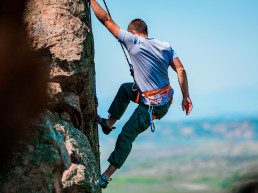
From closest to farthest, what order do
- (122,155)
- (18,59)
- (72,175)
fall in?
(18,59) < (72,175) < (122,155)

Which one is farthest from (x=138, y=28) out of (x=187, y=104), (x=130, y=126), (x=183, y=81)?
(x=130, y=126)

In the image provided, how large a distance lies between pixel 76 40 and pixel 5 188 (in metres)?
3.00

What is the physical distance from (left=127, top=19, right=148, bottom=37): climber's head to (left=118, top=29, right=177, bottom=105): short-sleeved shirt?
20 centimetres

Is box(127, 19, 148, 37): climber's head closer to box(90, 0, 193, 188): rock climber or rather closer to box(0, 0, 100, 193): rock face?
box(90, 0, 193, 188): rock climber

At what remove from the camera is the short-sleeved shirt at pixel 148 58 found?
8.33m

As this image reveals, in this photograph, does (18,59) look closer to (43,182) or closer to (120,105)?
(43,182)

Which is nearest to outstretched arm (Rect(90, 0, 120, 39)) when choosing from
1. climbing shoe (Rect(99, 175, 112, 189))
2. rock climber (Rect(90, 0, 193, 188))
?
rock climber (Rect(90, 0, 193, 188))

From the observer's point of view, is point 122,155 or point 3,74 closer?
point 3,74

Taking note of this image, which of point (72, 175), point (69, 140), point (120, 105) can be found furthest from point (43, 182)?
point (120, 105)

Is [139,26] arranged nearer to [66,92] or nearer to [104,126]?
[66,92]

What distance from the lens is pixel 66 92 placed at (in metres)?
7.86

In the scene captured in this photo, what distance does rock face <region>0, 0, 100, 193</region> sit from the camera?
20.7ft

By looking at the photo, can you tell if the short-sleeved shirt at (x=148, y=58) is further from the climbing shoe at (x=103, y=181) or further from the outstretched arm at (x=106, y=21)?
the climbing shoe at (x=103, y=181)

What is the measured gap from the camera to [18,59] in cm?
579
